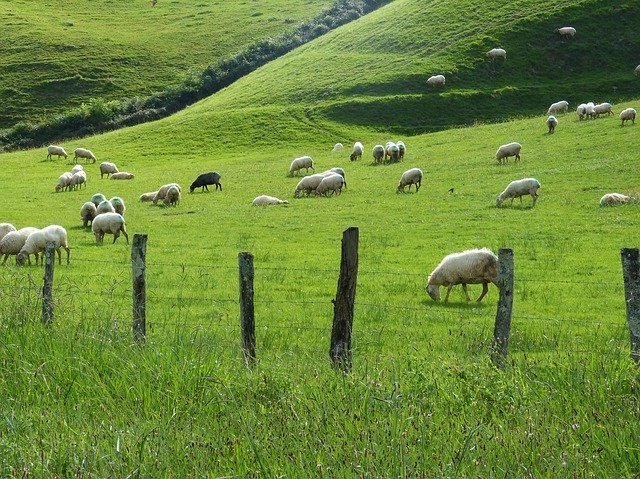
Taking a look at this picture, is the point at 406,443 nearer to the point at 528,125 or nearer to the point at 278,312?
the point at 278,312

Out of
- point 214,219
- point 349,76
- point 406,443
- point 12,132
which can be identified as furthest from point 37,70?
point 406,443

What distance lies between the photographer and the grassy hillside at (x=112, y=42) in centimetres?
10238

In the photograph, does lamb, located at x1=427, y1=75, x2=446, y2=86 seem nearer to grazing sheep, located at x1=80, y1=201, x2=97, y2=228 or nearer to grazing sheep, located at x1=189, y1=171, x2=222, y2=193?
grazing sheep, located at x1=189, y1=171, x2=222, y2=193

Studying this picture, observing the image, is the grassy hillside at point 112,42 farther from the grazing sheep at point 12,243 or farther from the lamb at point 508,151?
the grazing sheep at point 12,243

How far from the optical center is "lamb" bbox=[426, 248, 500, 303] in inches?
678

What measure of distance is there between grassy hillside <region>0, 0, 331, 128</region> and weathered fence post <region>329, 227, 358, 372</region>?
306 ft

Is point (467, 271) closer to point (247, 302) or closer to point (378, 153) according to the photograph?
point (247, 302)

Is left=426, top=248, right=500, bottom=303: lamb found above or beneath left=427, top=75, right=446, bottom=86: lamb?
beneath

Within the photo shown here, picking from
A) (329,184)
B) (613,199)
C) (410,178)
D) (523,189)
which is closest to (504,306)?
(613,199)

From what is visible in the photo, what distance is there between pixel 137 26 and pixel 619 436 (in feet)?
430

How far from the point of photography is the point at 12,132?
89875 millimetres

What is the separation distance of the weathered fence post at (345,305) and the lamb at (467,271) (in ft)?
29.0

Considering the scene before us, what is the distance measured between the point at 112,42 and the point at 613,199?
331 ft

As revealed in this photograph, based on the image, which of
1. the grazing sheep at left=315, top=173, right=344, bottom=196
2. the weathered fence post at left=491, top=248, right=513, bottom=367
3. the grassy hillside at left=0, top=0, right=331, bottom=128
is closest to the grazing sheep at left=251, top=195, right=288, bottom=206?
the grazing sheep at left=315, top=173, right=344, bottom=196
